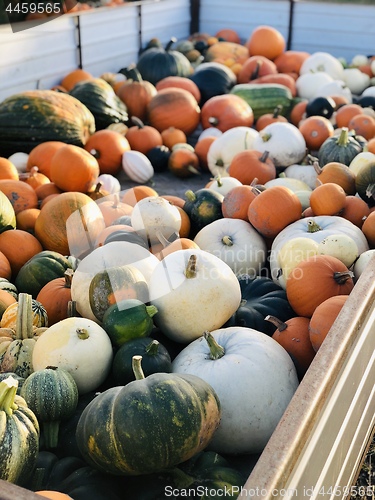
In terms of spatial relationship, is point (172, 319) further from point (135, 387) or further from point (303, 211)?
point (303, 211)

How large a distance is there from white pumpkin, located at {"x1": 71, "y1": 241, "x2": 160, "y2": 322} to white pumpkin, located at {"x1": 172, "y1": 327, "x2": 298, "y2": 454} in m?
0.45

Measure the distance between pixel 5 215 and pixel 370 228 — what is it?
1.88 m

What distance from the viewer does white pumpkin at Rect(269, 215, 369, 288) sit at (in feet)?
9.27

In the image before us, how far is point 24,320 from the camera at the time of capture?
7.22ft

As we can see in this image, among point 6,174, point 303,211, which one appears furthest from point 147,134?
point 303,211

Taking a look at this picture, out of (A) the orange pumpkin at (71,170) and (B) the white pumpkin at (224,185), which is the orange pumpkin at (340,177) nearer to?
(B) the white pumpkin at (224,185)

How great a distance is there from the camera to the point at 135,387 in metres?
1.73

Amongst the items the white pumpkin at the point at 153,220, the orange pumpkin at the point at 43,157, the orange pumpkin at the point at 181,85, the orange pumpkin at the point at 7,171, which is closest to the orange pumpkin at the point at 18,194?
the orange pumpkin at the point at 7,171

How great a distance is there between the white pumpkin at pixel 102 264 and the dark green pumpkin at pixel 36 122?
2.26 metres

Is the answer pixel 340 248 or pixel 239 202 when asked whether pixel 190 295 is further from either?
pixel 239 202

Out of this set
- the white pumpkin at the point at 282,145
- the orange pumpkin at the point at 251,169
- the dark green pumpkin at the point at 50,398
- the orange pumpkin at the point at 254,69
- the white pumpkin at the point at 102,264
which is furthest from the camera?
the orange pumpkin at the point at 254,69

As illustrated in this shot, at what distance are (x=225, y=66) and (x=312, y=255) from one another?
13.6 feet

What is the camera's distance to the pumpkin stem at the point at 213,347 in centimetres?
210

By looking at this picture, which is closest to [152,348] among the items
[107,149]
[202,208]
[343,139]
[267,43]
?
[202,208]
